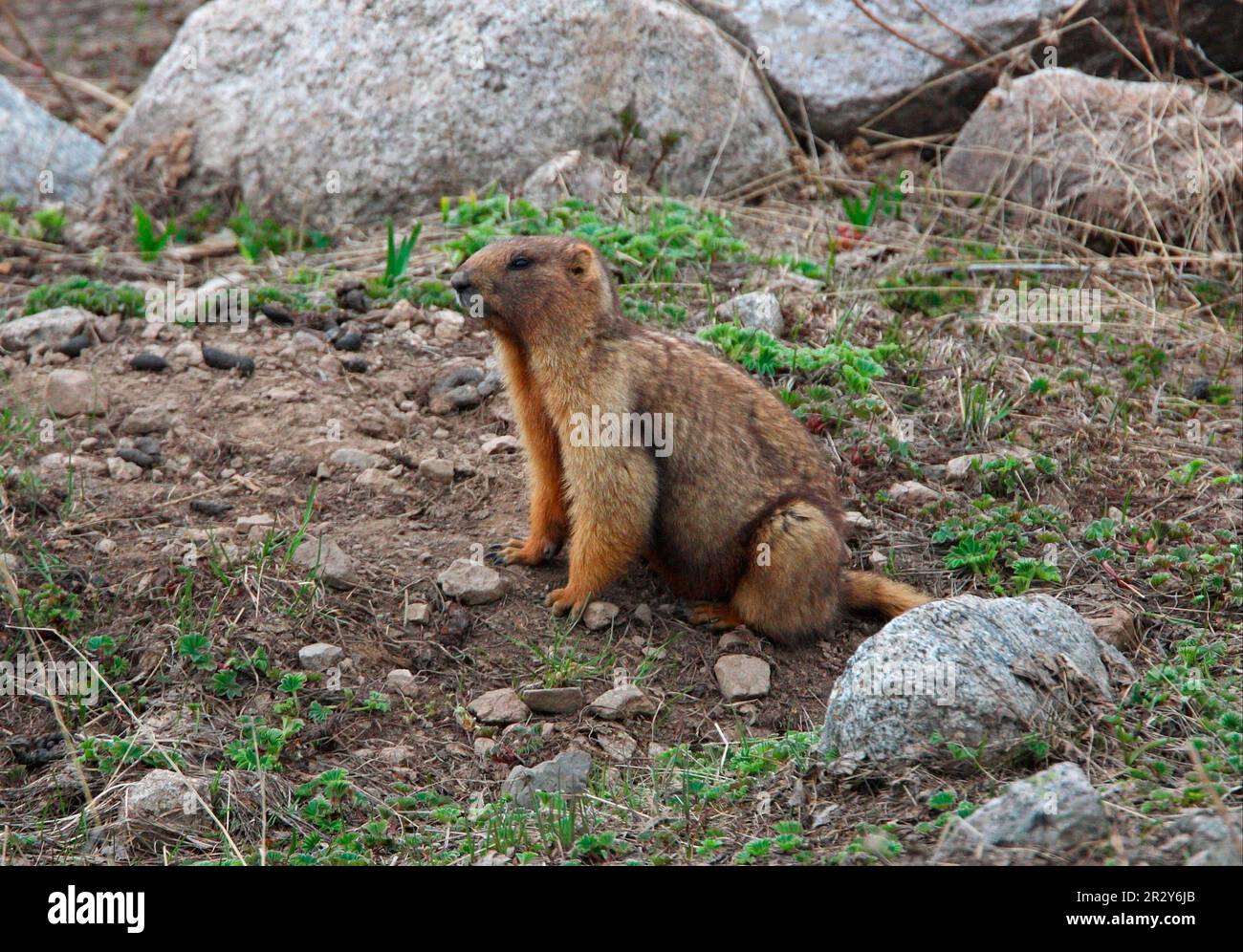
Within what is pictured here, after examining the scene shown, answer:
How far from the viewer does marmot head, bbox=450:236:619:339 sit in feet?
20.1

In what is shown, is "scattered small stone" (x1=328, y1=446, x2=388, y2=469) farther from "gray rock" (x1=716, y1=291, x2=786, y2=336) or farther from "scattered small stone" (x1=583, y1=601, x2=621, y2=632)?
"gray rock" (x1=716, y1=291, x2=786, y2=336)

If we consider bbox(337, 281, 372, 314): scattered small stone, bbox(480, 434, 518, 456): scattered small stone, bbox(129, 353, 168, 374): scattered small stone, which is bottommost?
bbox(480, 434, 518, 456): scattered small stone

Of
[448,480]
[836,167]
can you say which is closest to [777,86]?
[836,167]

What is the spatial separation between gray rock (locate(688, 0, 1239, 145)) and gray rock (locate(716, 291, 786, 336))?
3149mm

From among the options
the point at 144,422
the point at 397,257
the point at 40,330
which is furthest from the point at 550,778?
the point at 40,330

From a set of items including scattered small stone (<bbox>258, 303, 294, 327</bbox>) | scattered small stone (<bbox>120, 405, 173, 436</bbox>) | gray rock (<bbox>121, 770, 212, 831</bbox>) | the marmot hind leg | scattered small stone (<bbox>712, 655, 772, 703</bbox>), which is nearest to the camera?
gray rock (<bbox>121, 770, 212, 831</bbox>)

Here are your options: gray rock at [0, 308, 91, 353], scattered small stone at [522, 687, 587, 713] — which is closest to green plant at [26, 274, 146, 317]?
gray rock at [0, 308, 91, 353]

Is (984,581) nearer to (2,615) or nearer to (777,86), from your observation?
(2,615)

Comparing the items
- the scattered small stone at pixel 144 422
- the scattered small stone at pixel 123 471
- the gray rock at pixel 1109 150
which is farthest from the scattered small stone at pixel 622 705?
the gray rock at pixel 1109 150

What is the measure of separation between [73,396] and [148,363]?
491mm

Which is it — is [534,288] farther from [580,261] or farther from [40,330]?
[40,330]

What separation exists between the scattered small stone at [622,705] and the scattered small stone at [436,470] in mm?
1829

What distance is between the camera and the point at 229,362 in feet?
25.4

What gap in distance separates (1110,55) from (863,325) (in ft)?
13.8
